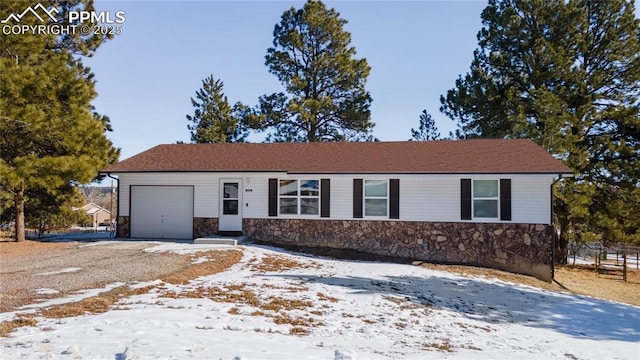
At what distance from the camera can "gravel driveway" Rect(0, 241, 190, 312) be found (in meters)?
7.76

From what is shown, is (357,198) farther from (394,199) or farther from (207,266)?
(207,266)

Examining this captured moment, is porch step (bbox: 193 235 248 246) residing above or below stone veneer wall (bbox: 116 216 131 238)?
below

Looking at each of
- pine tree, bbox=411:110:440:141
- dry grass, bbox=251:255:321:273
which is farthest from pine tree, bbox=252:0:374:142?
dry grass, bbox=251:255:321:273

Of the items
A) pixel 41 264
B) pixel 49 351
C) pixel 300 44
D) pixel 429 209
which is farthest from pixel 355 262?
pixel 300 44

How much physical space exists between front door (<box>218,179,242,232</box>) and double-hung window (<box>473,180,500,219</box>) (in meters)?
8.31

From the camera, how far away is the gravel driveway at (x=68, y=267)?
7.76 metres

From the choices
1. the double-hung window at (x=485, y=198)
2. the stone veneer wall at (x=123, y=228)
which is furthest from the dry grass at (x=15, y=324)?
the double-hung window at (x=485, y=198)

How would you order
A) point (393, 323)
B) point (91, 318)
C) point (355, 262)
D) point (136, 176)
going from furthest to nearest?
point (136, 176), point (355, 262), point (393, 323), point (91, 318)

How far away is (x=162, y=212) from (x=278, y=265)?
6772 mm

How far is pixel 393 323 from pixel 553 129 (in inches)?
555

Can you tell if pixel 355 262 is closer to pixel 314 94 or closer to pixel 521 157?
pixel 521 157

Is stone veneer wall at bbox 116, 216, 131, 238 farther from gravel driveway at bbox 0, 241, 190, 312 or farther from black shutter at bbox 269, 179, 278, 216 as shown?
black shutter at bbox 269, 179, 278, 216

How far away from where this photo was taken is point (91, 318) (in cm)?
589

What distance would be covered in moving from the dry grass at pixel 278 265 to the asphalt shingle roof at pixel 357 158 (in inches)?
148
